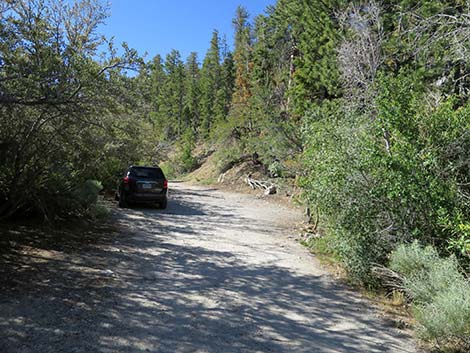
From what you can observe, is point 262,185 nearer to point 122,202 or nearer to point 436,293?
point 122,202

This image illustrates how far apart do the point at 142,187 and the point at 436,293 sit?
10997 millimetres

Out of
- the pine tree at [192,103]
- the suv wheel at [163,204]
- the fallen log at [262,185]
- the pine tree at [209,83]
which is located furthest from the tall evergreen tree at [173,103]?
the suv wheel at [163,204]

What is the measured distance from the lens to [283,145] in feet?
56.7

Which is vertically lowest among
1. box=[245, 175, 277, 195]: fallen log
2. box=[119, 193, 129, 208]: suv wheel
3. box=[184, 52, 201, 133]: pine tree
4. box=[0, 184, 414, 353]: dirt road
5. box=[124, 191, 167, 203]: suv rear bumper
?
box=[0, 184, 414, 353]: dirt road

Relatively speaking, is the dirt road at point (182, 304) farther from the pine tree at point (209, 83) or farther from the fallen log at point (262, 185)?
the pine tree at point (209, 83)

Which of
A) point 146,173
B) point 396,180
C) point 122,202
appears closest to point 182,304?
point 396,180

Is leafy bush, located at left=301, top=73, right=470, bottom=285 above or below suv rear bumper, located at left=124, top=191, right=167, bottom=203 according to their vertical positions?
above

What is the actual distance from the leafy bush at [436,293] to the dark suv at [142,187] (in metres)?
9.96

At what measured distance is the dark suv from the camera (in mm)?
13609

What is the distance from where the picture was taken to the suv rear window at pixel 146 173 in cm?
1377

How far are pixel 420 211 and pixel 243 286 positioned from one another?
3102mm

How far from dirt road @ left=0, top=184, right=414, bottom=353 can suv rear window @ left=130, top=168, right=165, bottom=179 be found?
18.4 feet

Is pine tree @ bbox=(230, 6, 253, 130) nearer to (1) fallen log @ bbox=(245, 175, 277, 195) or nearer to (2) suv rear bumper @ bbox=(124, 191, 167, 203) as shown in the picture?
(1) fallen log @ bbox=(245, 175, 277, 195)

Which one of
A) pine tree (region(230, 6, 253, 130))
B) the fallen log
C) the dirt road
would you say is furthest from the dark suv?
pine tree (region(230, 6, 253, 130))
